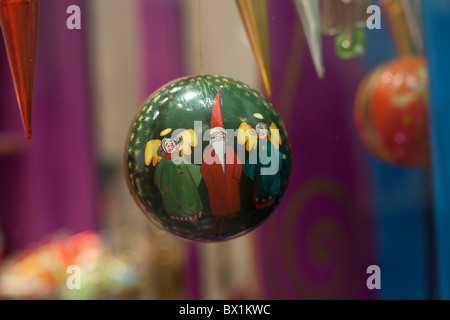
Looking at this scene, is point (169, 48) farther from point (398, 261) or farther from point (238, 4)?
point (238, 4)

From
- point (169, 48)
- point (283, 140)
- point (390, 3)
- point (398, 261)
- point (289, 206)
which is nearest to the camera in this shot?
point (283, 140)

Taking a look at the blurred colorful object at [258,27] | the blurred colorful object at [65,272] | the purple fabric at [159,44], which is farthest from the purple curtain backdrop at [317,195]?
the purple fabric at [159,44]

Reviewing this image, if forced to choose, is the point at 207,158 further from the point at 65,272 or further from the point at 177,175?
the point at 65,272

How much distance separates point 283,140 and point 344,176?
2.19ft

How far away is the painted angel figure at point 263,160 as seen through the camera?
0.55 meters

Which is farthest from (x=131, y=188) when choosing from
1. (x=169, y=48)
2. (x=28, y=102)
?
(x=169, y=48)

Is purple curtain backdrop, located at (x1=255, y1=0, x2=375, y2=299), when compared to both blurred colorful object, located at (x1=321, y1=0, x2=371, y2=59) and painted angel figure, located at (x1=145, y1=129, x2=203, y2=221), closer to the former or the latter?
blurred colorful object, located at (x1=321, y1=0, x2=371, y2=59)

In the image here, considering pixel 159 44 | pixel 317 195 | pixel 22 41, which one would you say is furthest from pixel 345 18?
pixel 159 44

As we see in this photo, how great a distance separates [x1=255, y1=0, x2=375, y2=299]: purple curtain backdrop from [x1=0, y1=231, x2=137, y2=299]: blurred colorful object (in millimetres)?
418

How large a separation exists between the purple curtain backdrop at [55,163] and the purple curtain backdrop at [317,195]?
1030 mm

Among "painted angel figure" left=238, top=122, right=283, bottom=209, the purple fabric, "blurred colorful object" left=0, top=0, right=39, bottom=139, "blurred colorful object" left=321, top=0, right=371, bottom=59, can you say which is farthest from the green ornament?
the purple fabric

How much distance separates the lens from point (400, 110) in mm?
861

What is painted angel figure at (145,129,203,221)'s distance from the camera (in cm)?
54

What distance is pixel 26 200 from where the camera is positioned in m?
2.24
